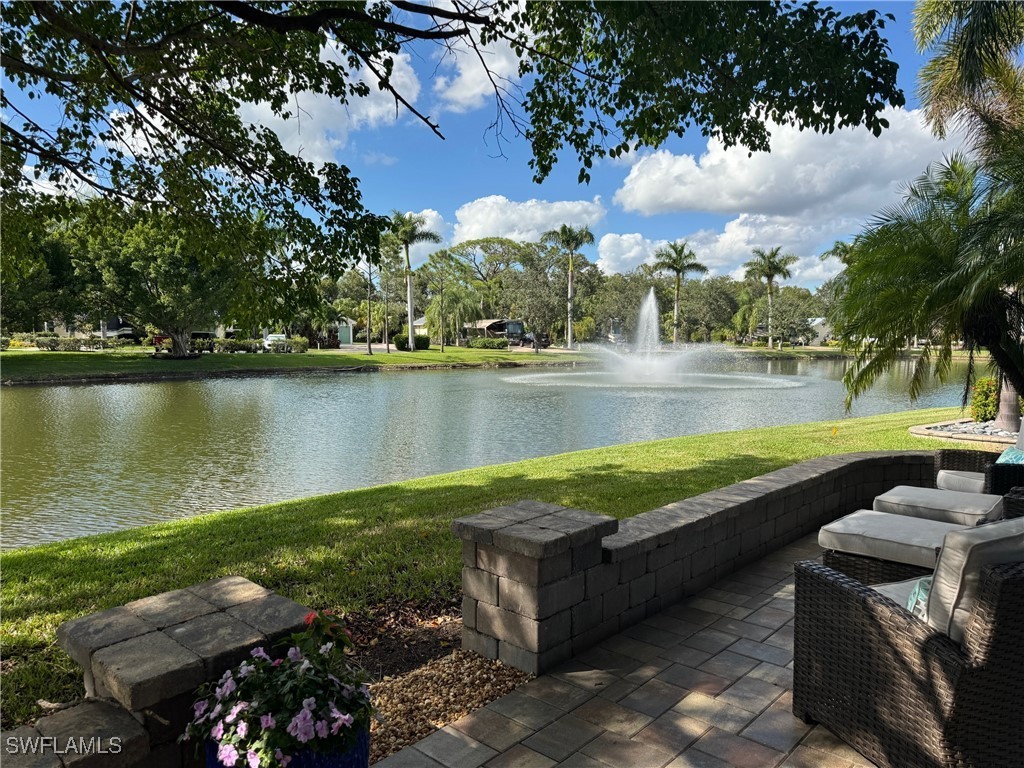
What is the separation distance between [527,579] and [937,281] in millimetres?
6761

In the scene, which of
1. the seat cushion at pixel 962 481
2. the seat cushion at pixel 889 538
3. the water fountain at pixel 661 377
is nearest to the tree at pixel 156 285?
the water fountain at pixel 661 377

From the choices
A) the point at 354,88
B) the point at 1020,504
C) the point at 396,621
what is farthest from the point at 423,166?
the point at 1020,504

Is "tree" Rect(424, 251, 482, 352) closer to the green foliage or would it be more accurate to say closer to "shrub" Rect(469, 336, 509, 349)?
"shrub" Rect(469, 336, 509, 349)

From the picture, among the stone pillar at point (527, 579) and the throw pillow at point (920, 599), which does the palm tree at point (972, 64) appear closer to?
the throw pillow at point (920, 599)

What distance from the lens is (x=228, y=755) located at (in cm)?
160

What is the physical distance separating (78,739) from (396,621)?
2118mm

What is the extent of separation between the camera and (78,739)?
1.60 m

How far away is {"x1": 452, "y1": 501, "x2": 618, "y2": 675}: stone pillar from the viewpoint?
2.84 metres

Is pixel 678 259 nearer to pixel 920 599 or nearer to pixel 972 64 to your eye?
pixel 972 64

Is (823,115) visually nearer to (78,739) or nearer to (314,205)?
(314,205)

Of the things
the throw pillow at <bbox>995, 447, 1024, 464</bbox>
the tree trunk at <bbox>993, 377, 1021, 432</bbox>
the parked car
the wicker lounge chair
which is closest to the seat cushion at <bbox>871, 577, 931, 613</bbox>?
the wicker lounge chair

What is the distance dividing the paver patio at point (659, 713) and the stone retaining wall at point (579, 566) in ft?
0.49

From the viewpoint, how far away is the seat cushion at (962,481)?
477 cm

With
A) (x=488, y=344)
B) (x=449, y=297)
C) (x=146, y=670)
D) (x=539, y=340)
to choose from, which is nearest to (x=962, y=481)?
(x=146, y=670)
